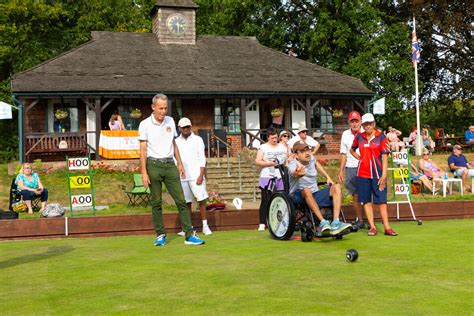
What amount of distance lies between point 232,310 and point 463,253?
329 cm

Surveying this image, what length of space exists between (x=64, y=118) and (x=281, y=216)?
1665cm

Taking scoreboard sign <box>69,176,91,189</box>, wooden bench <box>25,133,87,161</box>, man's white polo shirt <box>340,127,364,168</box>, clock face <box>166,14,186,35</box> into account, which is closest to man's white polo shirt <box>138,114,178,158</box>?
man's white polo shirt <box>340,127,364,168</box>

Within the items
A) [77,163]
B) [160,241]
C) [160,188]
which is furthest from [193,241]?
[77,163]

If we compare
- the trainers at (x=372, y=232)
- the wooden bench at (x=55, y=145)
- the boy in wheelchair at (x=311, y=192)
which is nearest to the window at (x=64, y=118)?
the wooden bench at (x=55, y=145)

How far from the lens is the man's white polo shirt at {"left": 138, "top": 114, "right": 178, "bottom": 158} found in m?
8.20

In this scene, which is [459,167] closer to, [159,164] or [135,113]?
[135,113]

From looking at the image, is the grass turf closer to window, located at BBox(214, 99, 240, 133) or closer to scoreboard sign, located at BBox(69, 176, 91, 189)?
scoreboard sign, located at BBox(69, 176, 91, 189)

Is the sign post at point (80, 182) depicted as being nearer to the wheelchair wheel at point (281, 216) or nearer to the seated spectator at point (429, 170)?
the wheelchair wheel at point (281, 216)

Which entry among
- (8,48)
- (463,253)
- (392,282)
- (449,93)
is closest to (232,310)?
(392,282)

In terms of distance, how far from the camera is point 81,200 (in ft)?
37.3

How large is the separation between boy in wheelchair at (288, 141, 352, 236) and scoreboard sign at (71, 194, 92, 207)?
4459 millimetres

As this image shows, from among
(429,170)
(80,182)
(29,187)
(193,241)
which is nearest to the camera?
(193,241)

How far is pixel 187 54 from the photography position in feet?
87.7

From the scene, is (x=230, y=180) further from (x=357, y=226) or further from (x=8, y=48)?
(x=8, y=48)
